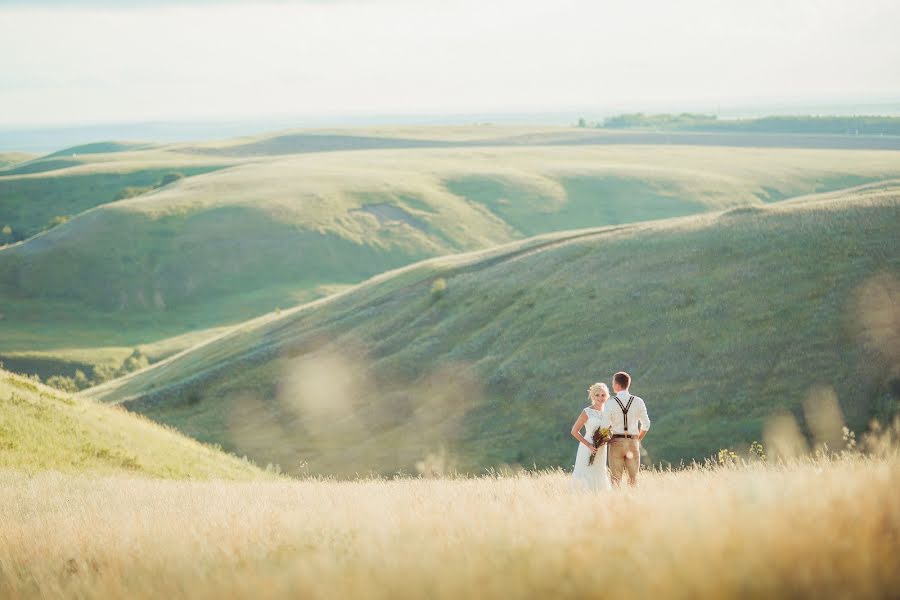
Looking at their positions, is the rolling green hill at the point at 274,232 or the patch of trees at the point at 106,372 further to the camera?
the rolling green hill at the point at 274,232

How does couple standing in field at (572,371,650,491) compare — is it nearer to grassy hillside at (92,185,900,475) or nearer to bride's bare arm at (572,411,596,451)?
bride's bare arm at (572,411,596,451)

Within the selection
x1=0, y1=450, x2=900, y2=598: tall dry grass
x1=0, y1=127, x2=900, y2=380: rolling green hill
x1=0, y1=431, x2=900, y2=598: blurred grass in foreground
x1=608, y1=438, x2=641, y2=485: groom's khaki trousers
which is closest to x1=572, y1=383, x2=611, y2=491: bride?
x1=608, y1=438, x2=641, y2=485: groom's khaki trousers

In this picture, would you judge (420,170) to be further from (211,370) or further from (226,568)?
(226,568)

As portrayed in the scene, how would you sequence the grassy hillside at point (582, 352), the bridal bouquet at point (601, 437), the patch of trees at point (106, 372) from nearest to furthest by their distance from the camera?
the bridal bouquet at point (601, 437) → the grassy hillside at point (582, 352) → the patch of trees at point (106, 372)

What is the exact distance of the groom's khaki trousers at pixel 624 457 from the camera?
43.4 ft

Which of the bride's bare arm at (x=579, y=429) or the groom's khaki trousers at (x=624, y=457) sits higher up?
the bride's bare arm at (x=579, y=429)

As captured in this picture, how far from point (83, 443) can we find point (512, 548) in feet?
71.8

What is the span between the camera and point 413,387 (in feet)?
140

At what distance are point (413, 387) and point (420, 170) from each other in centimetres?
14402

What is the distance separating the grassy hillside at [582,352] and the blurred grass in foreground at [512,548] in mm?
22082

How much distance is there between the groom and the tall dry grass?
239 centimetres

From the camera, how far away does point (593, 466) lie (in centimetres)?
1290

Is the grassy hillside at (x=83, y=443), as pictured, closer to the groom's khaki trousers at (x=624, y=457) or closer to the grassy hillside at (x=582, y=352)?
the grassy hillside at (x=582, y=352)

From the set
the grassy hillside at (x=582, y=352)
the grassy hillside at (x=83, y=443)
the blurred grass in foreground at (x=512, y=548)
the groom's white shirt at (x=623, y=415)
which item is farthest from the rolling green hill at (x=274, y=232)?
the blurred grass in foreground at (x=512, y=548)
